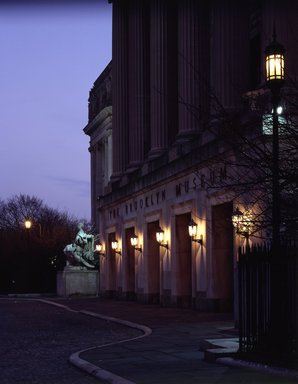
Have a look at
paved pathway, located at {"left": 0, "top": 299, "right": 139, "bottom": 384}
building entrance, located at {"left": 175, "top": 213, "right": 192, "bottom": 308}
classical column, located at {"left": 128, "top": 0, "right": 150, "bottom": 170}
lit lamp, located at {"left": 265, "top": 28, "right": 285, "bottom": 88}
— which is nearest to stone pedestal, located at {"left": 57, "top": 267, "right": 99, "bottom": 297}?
classical column, located at {"left": 128, "top": 0, "right": 150, "bottom": 170}

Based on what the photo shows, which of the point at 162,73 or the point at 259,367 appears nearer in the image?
the point at 259,367

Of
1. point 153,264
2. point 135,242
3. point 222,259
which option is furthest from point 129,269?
point 222,259

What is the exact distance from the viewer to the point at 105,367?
14922mm

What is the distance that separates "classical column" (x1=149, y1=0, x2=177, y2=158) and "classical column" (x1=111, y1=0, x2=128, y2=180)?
821 centimetres

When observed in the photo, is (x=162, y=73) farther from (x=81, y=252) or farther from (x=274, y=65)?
(x=274, y=65)

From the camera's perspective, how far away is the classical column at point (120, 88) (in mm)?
54125

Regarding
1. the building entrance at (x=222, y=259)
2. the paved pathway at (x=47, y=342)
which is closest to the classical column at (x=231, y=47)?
the building entrance at (x=222, y=259)

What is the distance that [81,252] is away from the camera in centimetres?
5944

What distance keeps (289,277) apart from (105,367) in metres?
3.51

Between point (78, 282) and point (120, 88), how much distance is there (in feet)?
44.3

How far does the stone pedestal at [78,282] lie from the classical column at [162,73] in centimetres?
1527

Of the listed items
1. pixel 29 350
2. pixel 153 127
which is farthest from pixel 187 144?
pixel 29 350

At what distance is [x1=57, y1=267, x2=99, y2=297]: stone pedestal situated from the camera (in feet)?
188

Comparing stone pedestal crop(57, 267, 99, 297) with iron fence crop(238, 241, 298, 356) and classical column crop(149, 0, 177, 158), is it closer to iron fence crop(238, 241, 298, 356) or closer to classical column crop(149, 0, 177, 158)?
classical column crop(149, 0, 177, 158)
